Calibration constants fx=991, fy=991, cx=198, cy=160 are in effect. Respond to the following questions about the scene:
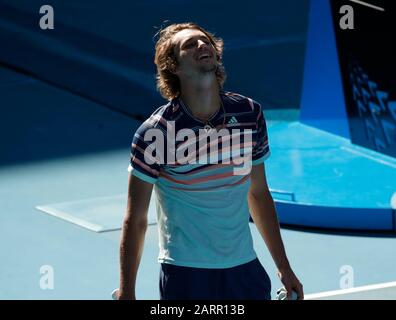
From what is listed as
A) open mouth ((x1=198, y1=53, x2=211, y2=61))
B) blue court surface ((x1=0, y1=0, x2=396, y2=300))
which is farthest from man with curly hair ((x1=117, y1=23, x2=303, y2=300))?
blue court surface ((x1=0, y1=0, x2=396, y2=300))

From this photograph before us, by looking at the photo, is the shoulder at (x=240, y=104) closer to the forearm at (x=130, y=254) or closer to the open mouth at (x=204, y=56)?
the open mouth at (x=204, y=56)

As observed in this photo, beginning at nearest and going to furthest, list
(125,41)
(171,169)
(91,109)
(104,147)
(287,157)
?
(171,169) → (287,157) → (104,147) → (91,109) → (125,41)

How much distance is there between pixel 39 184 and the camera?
28.8 feet

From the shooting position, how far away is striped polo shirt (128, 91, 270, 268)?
3824 mm

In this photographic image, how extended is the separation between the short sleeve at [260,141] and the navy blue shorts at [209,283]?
16.9 inches

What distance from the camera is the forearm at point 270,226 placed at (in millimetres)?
4090

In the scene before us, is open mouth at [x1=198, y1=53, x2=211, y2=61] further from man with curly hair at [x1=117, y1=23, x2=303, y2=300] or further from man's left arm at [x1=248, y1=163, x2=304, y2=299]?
man's left arm at [x1=248, y1=163, x2=304, y2=299]

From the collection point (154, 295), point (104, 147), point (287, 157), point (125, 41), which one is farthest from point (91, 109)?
point (154, 295)

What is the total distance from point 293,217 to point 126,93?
434 cm

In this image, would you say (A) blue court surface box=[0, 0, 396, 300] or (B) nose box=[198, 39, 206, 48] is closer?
(B) nose box=[198, 39, 206, 48]

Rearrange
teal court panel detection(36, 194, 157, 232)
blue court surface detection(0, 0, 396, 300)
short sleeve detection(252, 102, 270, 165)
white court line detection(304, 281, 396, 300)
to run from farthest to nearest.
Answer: teal court panel detection(36, 194, 157, 232), blue court surface detection(0, 0, 396, 300), white court line detection(304, 281, 396, 300), short sleeve detection(252, 102, 270, 165)

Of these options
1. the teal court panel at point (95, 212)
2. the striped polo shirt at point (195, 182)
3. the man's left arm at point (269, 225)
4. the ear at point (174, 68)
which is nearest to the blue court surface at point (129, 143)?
the teal court panel at point (95, 212)

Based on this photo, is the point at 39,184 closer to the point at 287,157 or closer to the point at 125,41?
the point at 287,157

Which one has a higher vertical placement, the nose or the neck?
the nose
